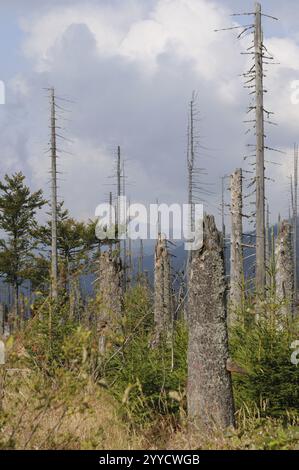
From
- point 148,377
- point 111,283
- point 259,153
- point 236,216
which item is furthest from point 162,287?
point 148,377

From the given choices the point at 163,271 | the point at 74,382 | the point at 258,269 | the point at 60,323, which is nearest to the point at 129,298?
the point at 163,271

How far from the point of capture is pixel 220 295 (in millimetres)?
7582

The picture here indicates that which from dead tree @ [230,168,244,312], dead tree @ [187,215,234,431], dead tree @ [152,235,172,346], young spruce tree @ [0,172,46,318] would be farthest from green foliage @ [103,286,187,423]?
young spruce tree @ [0,172,46,318]

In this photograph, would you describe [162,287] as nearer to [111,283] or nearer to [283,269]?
[111,283]

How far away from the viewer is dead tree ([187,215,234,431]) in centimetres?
738

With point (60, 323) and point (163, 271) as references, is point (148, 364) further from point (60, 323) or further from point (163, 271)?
point (163, 271)

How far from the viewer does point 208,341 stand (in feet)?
24.5

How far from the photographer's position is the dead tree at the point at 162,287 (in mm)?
14970

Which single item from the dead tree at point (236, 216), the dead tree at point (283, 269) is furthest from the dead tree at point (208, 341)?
the dead tree at point (236, 216)

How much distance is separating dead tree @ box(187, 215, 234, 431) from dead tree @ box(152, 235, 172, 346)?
6.55m

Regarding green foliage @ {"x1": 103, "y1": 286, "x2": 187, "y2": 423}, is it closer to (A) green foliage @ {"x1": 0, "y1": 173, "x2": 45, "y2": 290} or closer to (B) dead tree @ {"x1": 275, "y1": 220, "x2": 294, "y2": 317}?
(B) dead tree @ {"x1": 275, "y1": 220, "x2": 294, "y2": 317}

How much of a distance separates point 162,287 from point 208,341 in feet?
26.7
